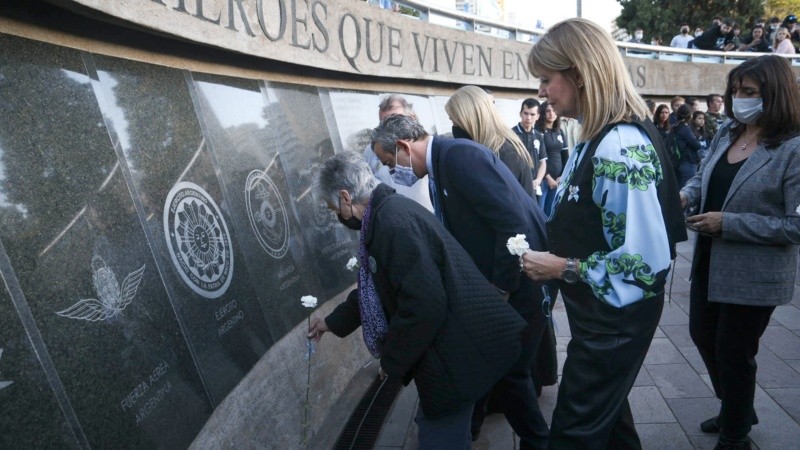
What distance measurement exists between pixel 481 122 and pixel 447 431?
81.8 inches

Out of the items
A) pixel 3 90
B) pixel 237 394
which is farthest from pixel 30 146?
pixel 237 394

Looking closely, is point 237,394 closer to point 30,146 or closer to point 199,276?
point 199,276

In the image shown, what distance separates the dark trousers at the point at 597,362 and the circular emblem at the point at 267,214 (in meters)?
2.15

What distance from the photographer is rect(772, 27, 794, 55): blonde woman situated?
17.4 m

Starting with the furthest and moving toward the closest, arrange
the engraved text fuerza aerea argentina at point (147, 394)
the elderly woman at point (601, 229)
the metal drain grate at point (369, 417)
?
the metal drain grate at point (369, 417)
the engraved text fuerza aerea argentina at point (147, 394)
the elderly woman at point (601, 229)

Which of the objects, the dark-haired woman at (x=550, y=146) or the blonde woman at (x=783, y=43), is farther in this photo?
the blonde woman at (x=783, y=43)

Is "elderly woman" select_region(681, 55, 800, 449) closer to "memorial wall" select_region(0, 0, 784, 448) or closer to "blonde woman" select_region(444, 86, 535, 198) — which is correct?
"blonde woman" select_region(444, 86, 535, 198)

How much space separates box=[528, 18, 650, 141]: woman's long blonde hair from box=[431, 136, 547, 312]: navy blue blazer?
0.85 metres

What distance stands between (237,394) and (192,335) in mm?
450

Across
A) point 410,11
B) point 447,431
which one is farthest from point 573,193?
point 410,11

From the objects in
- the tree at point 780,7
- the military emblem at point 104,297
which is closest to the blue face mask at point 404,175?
the military emblem at point 104,297

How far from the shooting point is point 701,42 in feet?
65.1

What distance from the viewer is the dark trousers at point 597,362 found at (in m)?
2.21

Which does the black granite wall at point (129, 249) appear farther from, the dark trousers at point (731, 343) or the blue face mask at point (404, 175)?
the dark trousers at point (731, 343)
